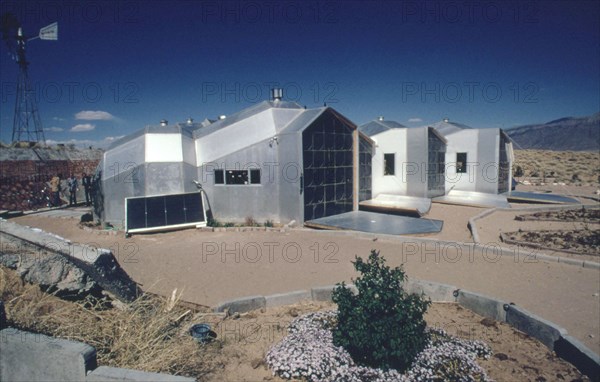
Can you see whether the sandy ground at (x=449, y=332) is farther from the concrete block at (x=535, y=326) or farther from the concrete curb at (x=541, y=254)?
the concrete curb at (x=541, y=254)

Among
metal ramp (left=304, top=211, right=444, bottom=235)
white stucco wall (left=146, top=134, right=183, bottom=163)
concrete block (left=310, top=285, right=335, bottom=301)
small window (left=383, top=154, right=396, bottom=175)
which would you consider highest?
white stucco wall (left=146, top=134, right=183, bottom=163)

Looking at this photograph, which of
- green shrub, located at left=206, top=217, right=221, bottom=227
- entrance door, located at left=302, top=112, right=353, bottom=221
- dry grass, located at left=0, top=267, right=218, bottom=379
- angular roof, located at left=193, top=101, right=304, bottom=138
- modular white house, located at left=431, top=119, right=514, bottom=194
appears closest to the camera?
dry grass, located at left=0, top=267, right=218, bottom=379

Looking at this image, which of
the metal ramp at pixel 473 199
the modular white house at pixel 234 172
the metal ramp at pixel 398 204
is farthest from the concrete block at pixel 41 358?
the metal ramp at pixel 473 199

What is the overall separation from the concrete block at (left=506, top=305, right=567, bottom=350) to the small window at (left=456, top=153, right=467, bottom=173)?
57.9 ft

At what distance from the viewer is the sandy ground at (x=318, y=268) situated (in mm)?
6536

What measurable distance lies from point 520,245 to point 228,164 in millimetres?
10997

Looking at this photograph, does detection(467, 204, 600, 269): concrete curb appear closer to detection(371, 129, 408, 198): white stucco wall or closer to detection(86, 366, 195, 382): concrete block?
detection(371, 129, 408, 198): white stucco wall

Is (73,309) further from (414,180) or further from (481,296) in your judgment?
(414,180)

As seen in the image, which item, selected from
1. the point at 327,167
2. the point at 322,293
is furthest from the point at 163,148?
the point at 322,293

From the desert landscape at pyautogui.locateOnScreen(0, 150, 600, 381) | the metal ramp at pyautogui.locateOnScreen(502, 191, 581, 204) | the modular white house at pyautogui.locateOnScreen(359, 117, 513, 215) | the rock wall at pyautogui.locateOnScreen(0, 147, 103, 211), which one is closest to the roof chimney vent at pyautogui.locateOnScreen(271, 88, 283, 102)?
the modular white house at pyautogui.locateOnScreen(359, 117, 513, 215)

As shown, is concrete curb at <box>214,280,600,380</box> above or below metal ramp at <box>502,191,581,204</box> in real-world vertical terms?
below

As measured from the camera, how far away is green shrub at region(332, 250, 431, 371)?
3.99 metres

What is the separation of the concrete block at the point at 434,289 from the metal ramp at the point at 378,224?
17.5ft

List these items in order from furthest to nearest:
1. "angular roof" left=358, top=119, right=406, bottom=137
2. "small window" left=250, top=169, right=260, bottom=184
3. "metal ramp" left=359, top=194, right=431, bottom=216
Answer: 1. "angular roof" left=358, top=119, right=406, bottom=137
2. "metal ramp" left=359, top=194, right=431, bottom=216
3. "small window" left=250, top=169, right=260, bottom=184
